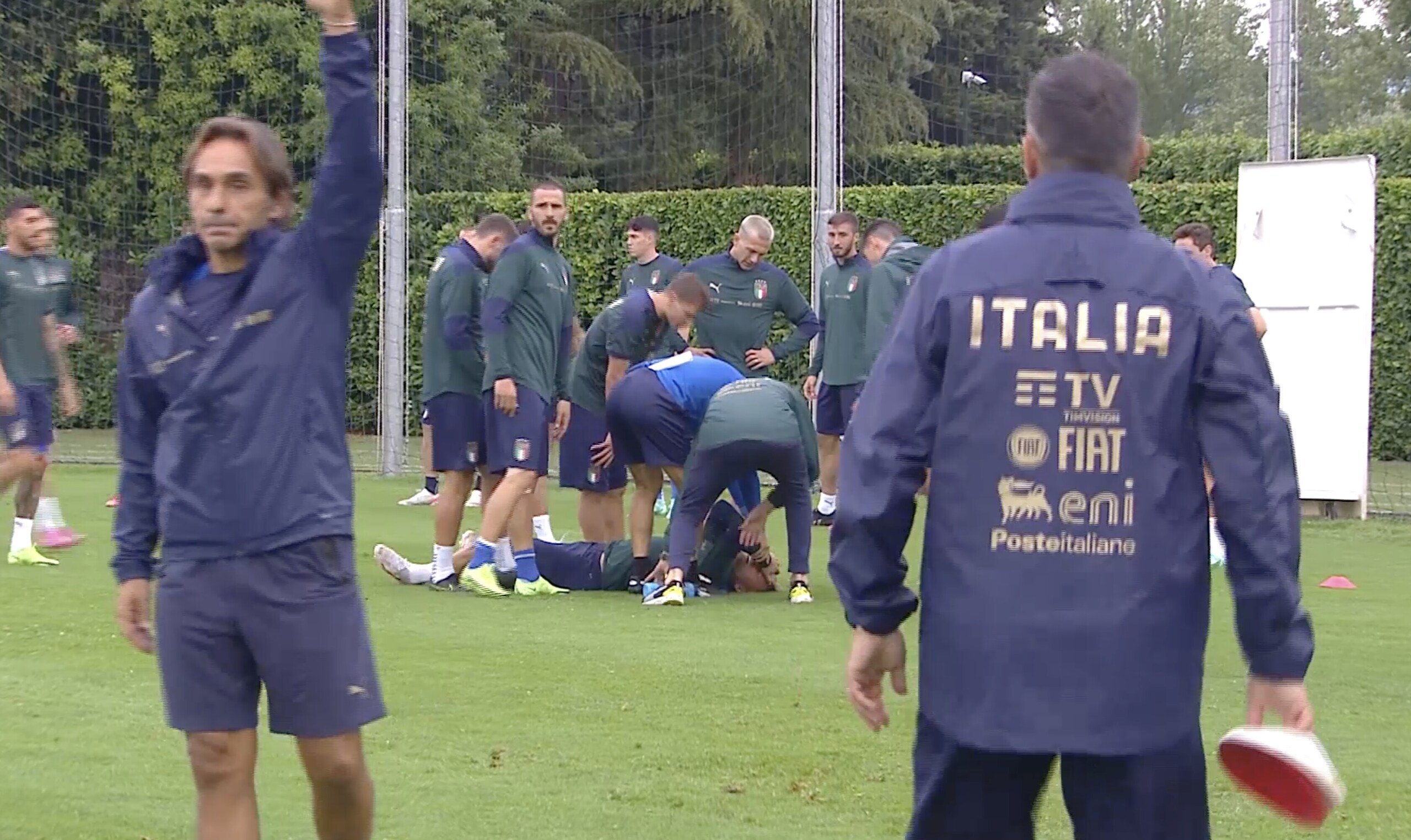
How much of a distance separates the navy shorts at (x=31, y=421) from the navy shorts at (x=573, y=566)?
333 centimetres

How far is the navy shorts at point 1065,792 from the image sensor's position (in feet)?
10.6

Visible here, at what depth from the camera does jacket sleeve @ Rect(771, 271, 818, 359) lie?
13633mm

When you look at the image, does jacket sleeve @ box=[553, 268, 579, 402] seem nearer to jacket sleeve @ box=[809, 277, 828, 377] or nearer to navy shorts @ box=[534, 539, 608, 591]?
navy shorts @ box=[534, 539, 608, 591]

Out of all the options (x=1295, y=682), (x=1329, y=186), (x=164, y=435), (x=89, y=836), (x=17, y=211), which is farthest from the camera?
(x=1329, y=186)

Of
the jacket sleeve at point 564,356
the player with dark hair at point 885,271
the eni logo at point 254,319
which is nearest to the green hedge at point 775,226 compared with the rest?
the player with dark hair at point 885,271

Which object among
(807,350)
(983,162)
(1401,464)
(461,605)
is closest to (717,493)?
(461,605)

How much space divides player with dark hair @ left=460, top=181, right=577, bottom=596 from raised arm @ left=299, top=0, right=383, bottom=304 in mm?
5847

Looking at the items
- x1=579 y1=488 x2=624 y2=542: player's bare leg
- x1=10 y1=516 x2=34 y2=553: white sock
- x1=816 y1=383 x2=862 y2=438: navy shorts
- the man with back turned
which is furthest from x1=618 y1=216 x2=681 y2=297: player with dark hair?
the man with back turned

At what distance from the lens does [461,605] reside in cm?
985

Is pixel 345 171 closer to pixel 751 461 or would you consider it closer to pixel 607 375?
pixel 751 461

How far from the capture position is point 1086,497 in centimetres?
317

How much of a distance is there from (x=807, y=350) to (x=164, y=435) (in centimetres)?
1660

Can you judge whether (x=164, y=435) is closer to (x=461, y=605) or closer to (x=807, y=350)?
(x=461, y=605)

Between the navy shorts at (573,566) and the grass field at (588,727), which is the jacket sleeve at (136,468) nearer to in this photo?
the grass field at (588,727)
